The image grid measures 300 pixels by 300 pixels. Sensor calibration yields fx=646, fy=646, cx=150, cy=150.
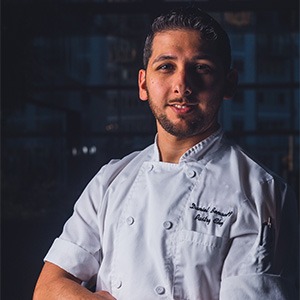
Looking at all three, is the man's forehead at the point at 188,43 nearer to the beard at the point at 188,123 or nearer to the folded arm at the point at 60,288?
the beard at the point at 188,123

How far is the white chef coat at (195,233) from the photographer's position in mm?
1030

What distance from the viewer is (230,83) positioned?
1.17 m

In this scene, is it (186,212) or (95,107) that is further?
(95,107)

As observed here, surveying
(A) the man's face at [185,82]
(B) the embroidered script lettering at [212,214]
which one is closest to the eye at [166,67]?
(A) the man's face at [185,82]

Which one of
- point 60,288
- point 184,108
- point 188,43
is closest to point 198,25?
point 188,43

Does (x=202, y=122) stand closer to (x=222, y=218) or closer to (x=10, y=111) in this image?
(x=222, y=218)

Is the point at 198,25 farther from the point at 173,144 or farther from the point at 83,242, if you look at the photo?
the point at 83,242

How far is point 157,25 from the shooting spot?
1.13 meters

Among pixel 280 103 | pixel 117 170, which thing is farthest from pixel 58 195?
pixel 117 170

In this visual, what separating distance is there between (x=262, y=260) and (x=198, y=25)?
403mm

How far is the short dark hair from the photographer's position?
3.58 ft

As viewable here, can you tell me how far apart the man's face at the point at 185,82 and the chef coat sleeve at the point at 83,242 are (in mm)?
213

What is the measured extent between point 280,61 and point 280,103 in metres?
0.38

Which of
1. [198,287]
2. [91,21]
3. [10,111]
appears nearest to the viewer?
[198,287]
